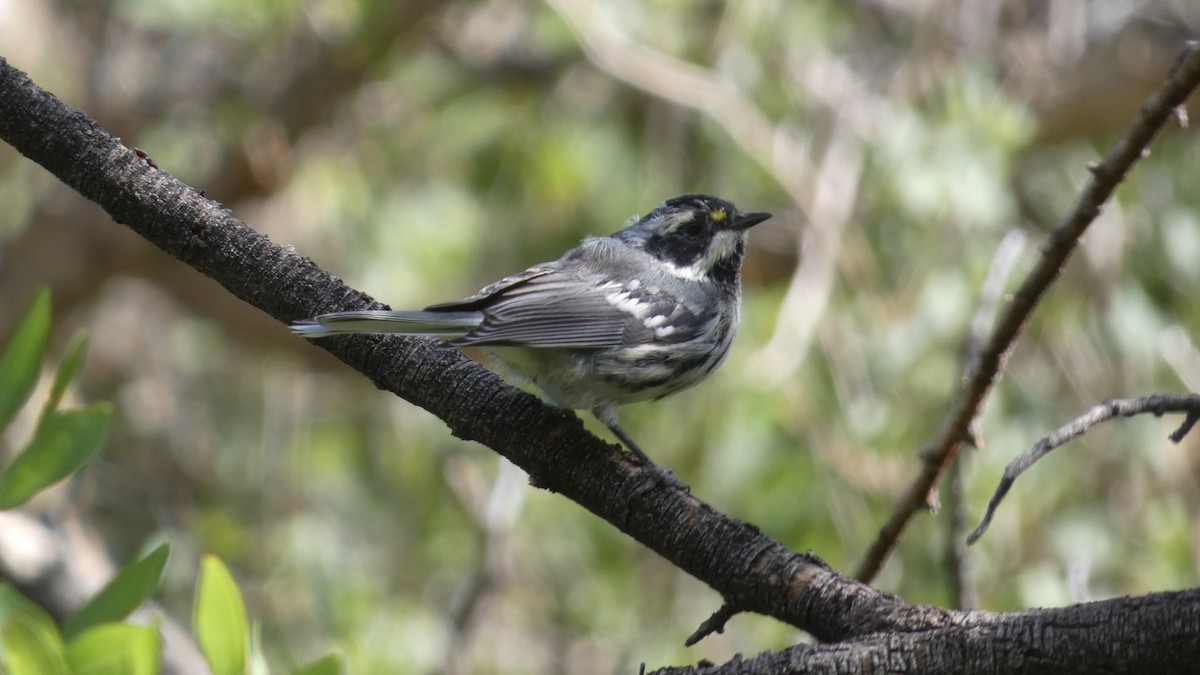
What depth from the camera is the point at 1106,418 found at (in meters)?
2.12

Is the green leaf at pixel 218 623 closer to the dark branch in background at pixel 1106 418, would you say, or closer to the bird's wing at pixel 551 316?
the bird's wing at pixel 551 316

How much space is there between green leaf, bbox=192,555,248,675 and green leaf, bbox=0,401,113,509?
0.37 metres

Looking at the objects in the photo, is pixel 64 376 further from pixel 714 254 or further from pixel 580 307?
pixel 714 254

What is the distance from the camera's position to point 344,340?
98.2 inches

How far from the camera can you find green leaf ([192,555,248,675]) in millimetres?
1986

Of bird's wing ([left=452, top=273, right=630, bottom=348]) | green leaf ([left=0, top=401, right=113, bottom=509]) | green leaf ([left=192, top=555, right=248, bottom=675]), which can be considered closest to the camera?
green leaf ([left=192, top=555, right=248, bottom=675])

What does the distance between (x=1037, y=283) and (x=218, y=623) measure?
163 centimetres

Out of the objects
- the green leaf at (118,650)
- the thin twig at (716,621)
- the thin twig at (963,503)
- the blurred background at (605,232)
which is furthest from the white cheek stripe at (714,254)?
the green leaf at (118,650)

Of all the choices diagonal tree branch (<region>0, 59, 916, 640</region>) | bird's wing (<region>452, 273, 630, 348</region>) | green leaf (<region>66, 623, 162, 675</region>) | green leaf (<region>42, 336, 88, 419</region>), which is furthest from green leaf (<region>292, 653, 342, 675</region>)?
bird's wing (<region>452, 273, 630, 348</region>)

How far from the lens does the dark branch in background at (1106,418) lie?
200 cm

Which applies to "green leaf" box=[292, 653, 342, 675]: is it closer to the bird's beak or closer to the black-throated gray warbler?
the black-throated gray warbler

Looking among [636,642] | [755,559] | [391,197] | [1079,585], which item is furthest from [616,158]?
[755,559]

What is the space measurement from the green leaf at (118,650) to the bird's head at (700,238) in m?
2.19

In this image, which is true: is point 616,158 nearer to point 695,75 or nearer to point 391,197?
point 695,75
